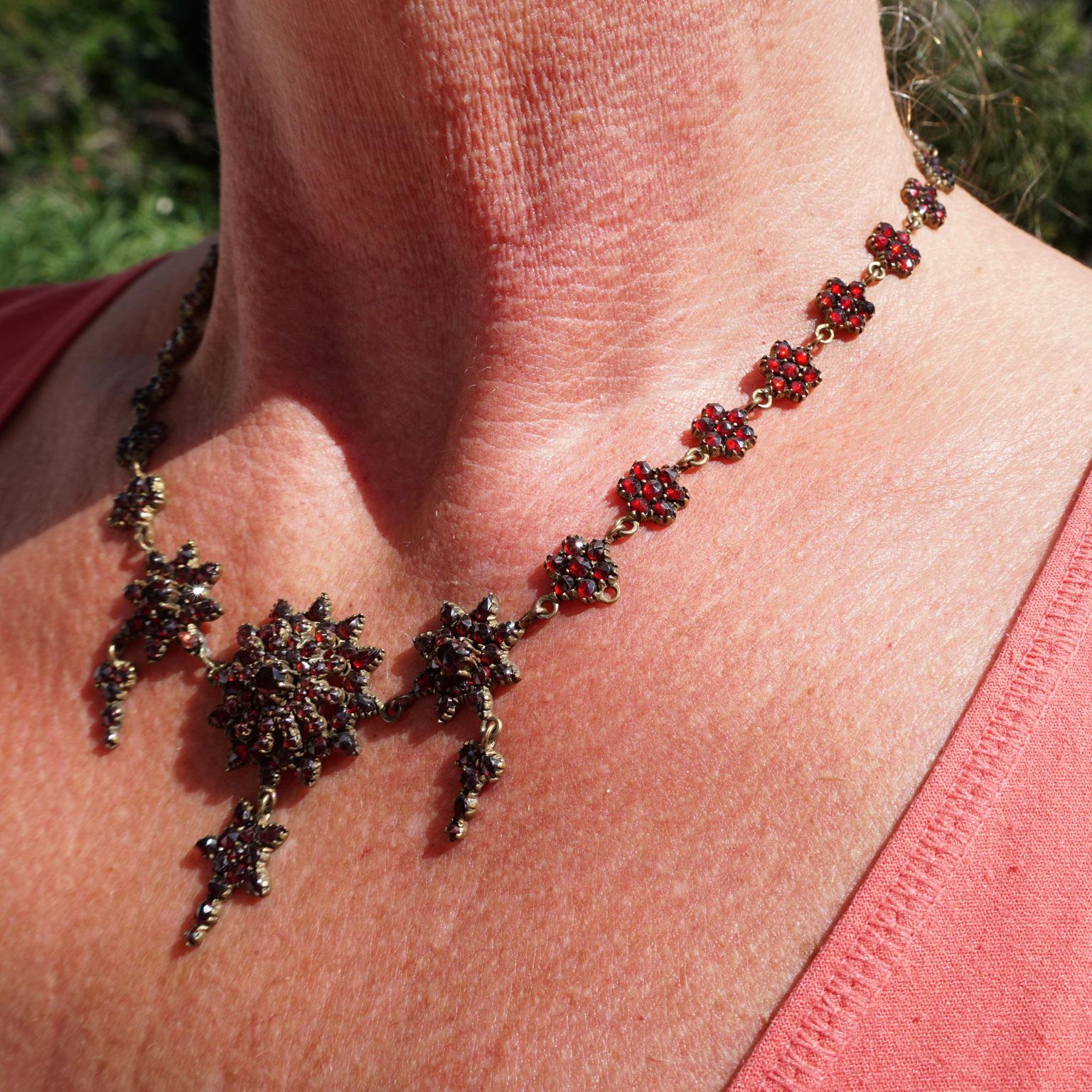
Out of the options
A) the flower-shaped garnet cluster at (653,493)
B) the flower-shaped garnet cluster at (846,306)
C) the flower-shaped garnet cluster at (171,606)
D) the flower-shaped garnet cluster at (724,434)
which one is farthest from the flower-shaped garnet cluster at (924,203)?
the flower-shaped garnet cluster at (171,606)

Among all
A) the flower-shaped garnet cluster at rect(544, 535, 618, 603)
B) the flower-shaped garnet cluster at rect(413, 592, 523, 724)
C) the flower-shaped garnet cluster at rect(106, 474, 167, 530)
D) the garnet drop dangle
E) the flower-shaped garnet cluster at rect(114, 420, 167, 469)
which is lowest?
the garnet drop dangle

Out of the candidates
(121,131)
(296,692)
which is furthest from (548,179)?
(121,131)

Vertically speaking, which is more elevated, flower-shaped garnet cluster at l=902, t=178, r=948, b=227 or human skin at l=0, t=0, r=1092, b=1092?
flower-shaped garnet cluster at l=902, t=178, r=948, b=227

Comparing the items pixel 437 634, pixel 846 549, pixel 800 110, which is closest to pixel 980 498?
pixel 846 549

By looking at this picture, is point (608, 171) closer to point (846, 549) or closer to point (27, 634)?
point (846, 549)

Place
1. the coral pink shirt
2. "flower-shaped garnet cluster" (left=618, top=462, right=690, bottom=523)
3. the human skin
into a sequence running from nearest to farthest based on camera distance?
the coral pink shirt < the human skin < "flower-shaped garnet cluster" (left=618, top=462, right=690, bottom=523)

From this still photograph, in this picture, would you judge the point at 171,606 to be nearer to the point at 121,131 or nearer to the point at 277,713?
the point at 277,713

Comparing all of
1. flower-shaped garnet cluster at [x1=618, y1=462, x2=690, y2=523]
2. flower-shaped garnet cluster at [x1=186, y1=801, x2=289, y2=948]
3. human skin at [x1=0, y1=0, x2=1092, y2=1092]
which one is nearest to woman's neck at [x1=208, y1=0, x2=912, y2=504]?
human skin at [x1=0, y1=0, x2=1092, y2=1092]

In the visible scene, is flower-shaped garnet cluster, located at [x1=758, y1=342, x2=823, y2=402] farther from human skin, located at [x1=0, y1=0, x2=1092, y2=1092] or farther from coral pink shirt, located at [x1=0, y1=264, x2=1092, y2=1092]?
coral pink shirt, located at [x1=0, y1=264, x2=1092, y2=1092]
